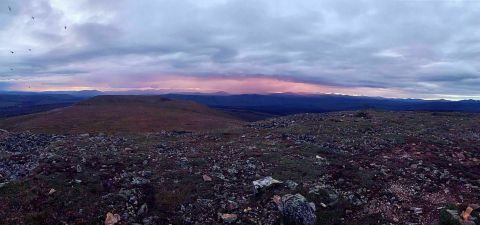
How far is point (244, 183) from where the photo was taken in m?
25.9

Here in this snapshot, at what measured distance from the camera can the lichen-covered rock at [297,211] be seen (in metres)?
20.5

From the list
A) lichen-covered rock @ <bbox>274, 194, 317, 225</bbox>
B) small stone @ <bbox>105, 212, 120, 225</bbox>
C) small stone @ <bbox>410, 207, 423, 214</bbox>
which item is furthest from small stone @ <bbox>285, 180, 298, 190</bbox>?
small stone @ <bbox>105, 212, 120, 225</bbox>

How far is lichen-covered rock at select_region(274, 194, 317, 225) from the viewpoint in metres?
20.5

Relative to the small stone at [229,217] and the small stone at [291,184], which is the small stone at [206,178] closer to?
the small stone at [229,217]

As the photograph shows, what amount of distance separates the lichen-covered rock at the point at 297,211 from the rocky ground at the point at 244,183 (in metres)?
0.06

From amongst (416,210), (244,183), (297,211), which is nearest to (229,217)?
(297,211)

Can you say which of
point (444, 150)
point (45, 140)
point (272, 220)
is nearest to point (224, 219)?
point (272, 220)

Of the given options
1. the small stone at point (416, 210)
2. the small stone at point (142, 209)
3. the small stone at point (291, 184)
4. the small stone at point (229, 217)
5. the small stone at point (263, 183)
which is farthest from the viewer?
the small stone at point (291, 184)

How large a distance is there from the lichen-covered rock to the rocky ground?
63mm

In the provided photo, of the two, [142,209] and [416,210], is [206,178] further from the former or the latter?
[416,210]

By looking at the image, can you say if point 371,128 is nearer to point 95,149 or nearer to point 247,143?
point 247,143

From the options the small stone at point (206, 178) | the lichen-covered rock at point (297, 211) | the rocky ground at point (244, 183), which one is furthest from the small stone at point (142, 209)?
the lichen-covered rock at point (297, 211)

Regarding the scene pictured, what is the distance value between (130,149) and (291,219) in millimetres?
20533

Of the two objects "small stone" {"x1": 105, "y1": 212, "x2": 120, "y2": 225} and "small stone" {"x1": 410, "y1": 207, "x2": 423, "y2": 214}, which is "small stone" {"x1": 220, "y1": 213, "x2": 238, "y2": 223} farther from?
"small stone" {"x1": 410, "y1": 207, "x2": 423, "y2": 214}
